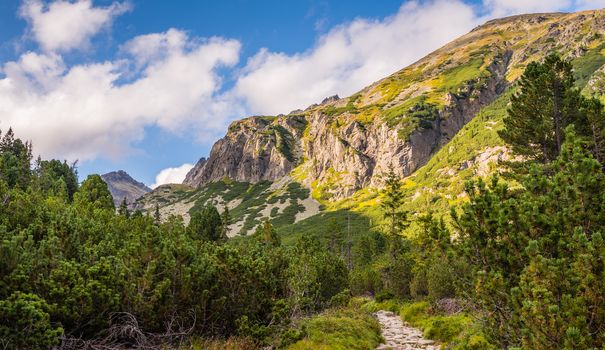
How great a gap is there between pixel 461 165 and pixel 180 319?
13983 cm

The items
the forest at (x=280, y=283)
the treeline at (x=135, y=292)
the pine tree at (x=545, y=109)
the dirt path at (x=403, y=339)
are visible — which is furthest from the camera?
the pine tree at (x=545, y=109)

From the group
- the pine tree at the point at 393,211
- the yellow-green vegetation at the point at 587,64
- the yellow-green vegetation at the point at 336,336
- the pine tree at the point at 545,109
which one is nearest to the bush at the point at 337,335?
the yellow-green vegetation at the point at 336,336

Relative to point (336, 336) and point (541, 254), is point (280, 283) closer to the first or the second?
point (336, 336)

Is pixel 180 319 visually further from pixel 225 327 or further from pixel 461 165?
pixel 461 165

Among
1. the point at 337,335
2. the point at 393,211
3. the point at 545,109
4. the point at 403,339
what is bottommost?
the point at 403,339

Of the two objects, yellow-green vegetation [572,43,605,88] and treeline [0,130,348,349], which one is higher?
yellow-green vegetation [572,43,605,88]

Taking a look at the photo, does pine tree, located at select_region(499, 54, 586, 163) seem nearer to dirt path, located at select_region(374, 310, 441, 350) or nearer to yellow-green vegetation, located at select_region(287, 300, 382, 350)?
dirt path, located at select_region(374, 310, 441, 350)

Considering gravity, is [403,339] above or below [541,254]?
below

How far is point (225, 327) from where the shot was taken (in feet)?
40.9

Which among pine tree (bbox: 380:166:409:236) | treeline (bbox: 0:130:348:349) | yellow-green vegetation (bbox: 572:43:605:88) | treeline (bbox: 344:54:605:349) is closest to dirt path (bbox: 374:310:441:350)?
treeline (bbox: 0:130:348:349)

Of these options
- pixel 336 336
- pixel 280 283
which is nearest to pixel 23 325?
pixel 280 283

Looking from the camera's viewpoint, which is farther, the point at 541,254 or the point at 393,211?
the point at 393,211

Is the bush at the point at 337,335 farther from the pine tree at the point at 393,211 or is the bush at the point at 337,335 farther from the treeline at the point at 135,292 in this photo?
the pine tree at the point at 393,211

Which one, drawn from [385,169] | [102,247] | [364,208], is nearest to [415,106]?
[385,169]
